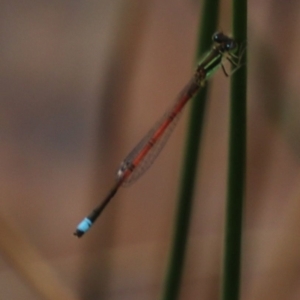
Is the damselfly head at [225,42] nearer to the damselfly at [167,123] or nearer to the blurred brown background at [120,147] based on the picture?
the damselfly at [167,123]

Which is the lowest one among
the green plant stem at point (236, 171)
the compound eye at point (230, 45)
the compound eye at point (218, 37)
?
the green plant stem at point (236, 171)

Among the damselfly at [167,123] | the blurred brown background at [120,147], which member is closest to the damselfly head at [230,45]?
the damselfly at [167,123]

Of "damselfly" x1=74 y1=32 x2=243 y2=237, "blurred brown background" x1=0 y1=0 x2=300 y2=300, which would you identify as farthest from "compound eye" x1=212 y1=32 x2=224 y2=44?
"blurred brown background" x1=0 y1=0 x2=300 y2=300

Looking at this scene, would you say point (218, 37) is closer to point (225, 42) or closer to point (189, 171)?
point (225, 42)

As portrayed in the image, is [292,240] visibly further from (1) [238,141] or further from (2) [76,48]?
(2) [76,48]

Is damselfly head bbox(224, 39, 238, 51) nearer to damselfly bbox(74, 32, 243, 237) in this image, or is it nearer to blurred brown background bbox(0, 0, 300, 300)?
damselfly bbox(74, 32, 243, 237)

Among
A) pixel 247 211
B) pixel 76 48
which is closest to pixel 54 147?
pixel 76 48

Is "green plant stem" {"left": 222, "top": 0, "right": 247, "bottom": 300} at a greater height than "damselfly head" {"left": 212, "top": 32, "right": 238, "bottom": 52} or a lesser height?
lesser

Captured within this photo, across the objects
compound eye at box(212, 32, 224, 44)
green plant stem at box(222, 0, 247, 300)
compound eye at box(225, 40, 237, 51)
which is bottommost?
green plant stem at box(222, 0, 247, 300)
